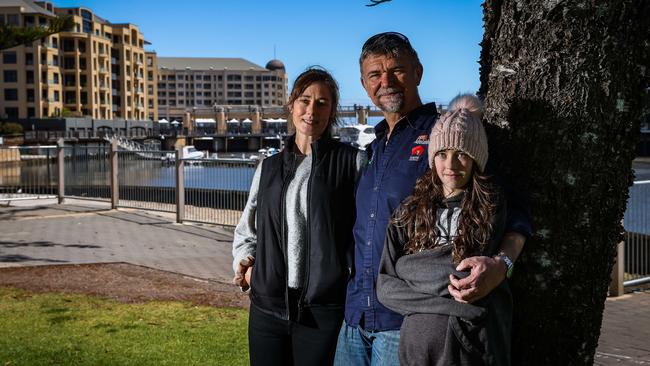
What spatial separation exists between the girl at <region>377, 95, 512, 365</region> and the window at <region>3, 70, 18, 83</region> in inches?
3944

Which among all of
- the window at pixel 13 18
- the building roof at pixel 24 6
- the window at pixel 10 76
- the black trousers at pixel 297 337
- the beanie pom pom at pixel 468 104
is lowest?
the black trousers at pixel 297 337

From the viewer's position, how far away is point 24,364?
5.12 metres

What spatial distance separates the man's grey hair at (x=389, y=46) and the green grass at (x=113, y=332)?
125 inches

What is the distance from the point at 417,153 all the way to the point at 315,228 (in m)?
0.61

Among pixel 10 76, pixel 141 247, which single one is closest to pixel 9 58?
pixel 10 76

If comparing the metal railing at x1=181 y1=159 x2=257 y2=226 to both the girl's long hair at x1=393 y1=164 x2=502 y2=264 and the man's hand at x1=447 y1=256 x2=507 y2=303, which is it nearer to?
the girl's long hair at x1=393 y1=164 x2=502 y2=264

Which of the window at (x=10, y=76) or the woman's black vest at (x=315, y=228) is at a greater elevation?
the window at (x=10, y=76)

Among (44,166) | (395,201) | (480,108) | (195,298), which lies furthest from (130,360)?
(44,166)

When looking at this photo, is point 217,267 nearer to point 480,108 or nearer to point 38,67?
point 480,108

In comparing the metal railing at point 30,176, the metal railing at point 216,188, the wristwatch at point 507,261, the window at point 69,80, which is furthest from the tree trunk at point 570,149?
the window at point 69,80

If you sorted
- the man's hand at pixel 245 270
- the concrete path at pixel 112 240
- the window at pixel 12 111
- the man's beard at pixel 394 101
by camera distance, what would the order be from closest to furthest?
the man's beard at pixel 394 101 → the man's hand at pixel 245 270 → the concrete path at pixel 112 240 → the window at pixel 12 111

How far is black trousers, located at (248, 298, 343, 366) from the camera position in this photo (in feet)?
9.53

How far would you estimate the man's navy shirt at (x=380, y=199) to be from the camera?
247cm

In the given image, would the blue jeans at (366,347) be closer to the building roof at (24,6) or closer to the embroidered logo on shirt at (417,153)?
the embroidered logo on shirt at (417,153)
